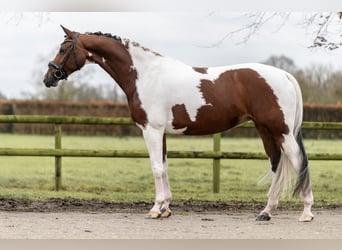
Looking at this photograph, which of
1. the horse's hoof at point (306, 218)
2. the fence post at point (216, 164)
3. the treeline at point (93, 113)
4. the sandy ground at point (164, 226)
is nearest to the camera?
the sandy ground at point (164, 226)

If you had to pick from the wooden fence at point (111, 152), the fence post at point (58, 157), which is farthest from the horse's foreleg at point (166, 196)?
the fence post at point (58, 157)

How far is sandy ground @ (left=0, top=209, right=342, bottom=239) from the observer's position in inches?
190

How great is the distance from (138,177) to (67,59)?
5082 mm

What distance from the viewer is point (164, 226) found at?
5.32 metres

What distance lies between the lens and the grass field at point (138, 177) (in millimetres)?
7625

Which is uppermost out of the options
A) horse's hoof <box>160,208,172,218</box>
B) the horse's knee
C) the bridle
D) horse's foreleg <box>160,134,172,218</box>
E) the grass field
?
the bridle

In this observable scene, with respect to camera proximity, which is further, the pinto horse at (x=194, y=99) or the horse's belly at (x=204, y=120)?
the horse's belly at (x=204, y=120)

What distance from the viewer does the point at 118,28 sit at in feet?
34.8

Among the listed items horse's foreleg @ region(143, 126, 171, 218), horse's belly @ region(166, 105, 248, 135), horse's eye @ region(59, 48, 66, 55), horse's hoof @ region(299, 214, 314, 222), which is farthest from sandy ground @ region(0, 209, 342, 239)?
horse's eye @ region(59, 48, 66, 55)

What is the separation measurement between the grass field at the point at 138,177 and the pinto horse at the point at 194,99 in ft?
5.25

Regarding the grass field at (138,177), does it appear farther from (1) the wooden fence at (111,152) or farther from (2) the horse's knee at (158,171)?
(2) the horse's knee at (158,171)

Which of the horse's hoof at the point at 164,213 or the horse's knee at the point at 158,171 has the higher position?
the horse's knee at the point at 158,171

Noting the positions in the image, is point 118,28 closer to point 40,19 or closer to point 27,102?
point 40,19

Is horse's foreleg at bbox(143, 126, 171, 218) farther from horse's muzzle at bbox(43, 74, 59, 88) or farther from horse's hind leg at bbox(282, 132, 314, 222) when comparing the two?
horse's hind leg at bbox(282, 132, 314, 222)
